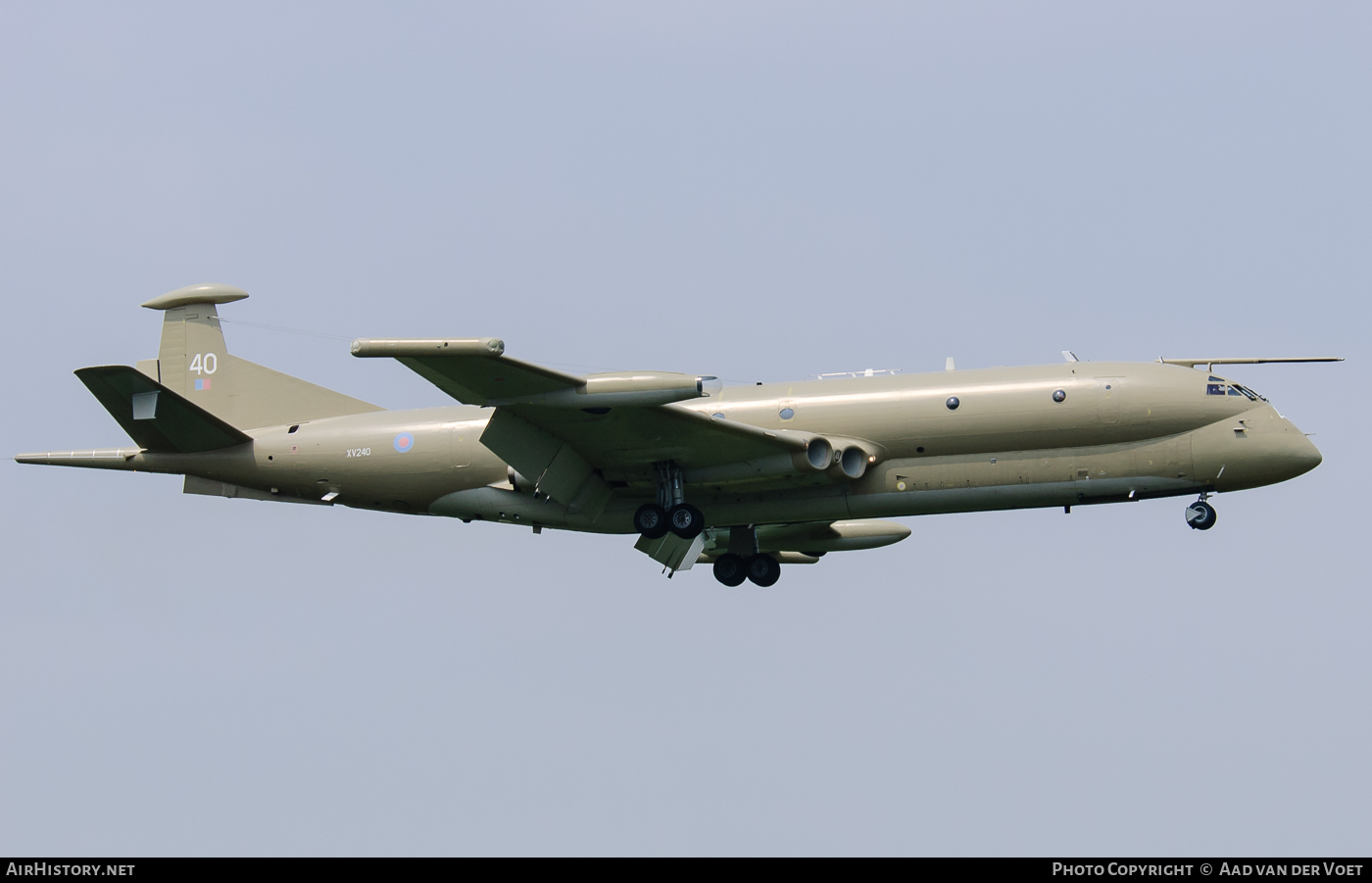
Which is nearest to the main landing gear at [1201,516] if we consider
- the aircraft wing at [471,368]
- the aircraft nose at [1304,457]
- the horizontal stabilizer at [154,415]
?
the aircraft nose at [1304,457]

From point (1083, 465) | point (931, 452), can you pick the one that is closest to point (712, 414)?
point (931, 452)

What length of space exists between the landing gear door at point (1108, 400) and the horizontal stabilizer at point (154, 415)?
16.6m

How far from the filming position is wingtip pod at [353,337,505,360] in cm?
2612

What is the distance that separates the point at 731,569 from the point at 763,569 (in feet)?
2.29

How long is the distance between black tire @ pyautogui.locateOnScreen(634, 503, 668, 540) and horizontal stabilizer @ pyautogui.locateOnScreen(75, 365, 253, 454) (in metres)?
8.27

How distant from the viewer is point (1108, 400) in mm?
30406

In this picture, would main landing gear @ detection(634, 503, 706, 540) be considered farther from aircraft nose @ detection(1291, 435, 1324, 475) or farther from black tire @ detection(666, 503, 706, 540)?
aircraft nose @ detection(1291, 435, 1324, 475)

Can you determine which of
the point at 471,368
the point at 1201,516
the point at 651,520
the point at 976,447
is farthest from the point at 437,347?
the point at 1201,516

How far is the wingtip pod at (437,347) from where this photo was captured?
1029 inches

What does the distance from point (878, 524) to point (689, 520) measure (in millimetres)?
6725

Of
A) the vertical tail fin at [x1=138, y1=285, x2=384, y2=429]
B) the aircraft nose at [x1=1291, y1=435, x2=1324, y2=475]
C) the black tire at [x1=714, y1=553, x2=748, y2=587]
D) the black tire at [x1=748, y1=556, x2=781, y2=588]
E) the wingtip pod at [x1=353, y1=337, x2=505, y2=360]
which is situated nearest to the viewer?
the wingtip pod at [x1=353, y1=337, x2=505, y2=360]

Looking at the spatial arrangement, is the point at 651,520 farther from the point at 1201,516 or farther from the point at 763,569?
the point at 1201,516

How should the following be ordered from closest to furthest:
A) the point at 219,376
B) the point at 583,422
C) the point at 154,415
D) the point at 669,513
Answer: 1. the point at 583,422
2. the point at 669,513
3. the point at 154,415
4. the point at 219,376

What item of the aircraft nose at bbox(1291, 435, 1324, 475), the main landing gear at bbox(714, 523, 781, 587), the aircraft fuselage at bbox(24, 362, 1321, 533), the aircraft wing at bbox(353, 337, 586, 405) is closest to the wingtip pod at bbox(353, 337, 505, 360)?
the aircraft wing at bbox(353, 337, 586, 405)
